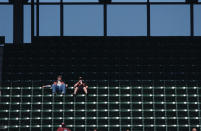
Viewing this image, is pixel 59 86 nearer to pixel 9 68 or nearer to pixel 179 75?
pixel 9 68

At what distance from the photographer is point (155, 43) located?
22.8 meters

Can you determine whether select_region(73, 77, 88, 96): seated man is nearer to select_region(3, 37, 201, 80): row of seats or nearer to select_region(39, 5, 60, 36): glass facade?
select_region(3, 37, 201, 80): row of seats

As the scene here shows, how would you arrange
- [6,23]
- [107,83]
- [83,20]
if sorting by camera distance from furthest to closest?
[6,23], [83,20], [107,83]

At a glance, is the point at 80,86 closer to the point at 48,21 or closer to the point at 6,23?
the point at 48,21

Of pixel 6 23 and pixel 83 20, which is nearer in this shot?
pixel 83 20

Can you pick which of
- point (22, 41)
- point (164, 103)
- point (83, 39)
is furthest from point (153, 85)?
point (22, 41)

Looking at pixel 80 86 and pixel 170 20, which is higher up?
pixel 170 20

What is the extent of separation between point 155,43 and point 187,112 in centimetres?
331

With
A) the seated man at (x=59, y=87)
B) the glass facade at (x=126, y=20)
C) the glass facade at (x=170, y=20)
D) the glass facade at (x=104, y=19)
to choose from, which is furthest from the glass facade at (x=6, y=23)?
the glass facade at (x=170, y=20)

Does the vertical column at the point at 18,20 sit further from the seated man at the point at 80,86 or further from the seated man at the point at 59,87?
the seated man at the point at 80,86

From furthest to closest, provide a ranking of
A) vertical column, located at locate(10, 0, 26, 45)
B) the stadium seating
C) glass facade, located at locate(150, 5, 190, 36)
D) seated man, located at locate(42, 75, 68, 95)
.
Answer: vertical column, located at locate(10, 0, 26, 45) → glass facade, located at locate(150, 5, 190, 36) → the stadium seating → seated man, located at locate(42, 75, 68, 95)

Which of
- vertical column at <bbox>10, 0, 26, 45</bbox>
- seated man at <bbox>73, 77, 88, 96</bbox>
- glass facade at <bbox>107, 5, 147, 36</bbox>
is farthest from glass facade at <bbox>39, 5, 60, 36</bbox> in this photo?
seated man at <bbox>73, 77, 88, 96</bbox>

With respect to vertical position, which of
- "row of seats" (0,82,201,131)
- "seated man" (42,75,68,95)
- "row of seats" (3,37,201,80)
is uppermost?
"row of seats" (3,37,201,80)

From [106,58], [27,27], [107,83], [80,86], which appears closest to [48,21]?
[27,27]
